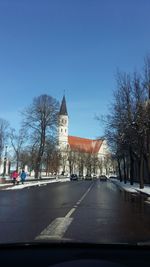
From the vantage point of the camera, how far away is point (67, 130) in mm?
166250

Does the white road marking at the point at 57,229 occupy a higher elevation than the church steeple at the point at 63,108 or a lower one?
lower

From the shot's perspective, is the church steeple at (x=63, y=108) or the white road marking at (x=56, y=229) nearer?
the white road marking at (x=56, y=229)

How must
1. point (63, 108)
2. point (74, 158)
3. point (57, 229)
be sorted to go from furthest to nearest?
point (63, 108), point (74, 158), point (57, 229)

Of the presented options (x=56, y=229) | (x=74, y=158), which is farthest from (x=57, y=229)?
(x=74, y=158)

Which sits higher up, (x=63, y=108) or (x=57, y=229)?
(x=63, y=108)

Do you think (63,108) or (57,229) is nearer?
(57,229)

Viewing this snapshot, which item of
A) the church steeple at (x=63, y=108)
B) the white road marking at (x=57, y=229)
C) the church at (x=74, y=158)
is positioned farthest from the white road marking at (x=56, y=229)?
the church steeple at (x=63, y=108)

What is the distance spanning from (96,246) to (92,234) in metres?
6.11

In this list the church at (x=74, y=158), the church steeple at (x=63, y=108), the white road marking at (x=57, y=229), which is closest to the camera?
the white road marking at (x=57, y=229)

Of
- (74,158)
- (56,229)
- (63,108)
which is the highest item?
(63,108)

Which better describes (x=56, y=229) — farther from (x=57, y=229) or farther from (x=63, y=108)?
(x=63, y=108)

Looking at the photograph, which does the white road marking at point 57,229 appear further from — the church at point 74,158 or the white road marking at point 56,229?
the church at point 74,158

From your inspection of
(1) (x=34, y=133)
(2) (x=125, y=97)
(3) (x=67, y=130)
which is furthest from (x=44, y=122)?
(3) (x=67, y=130)

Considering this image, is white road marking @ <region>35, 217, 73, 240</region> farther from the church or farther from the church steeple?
the church steeple
